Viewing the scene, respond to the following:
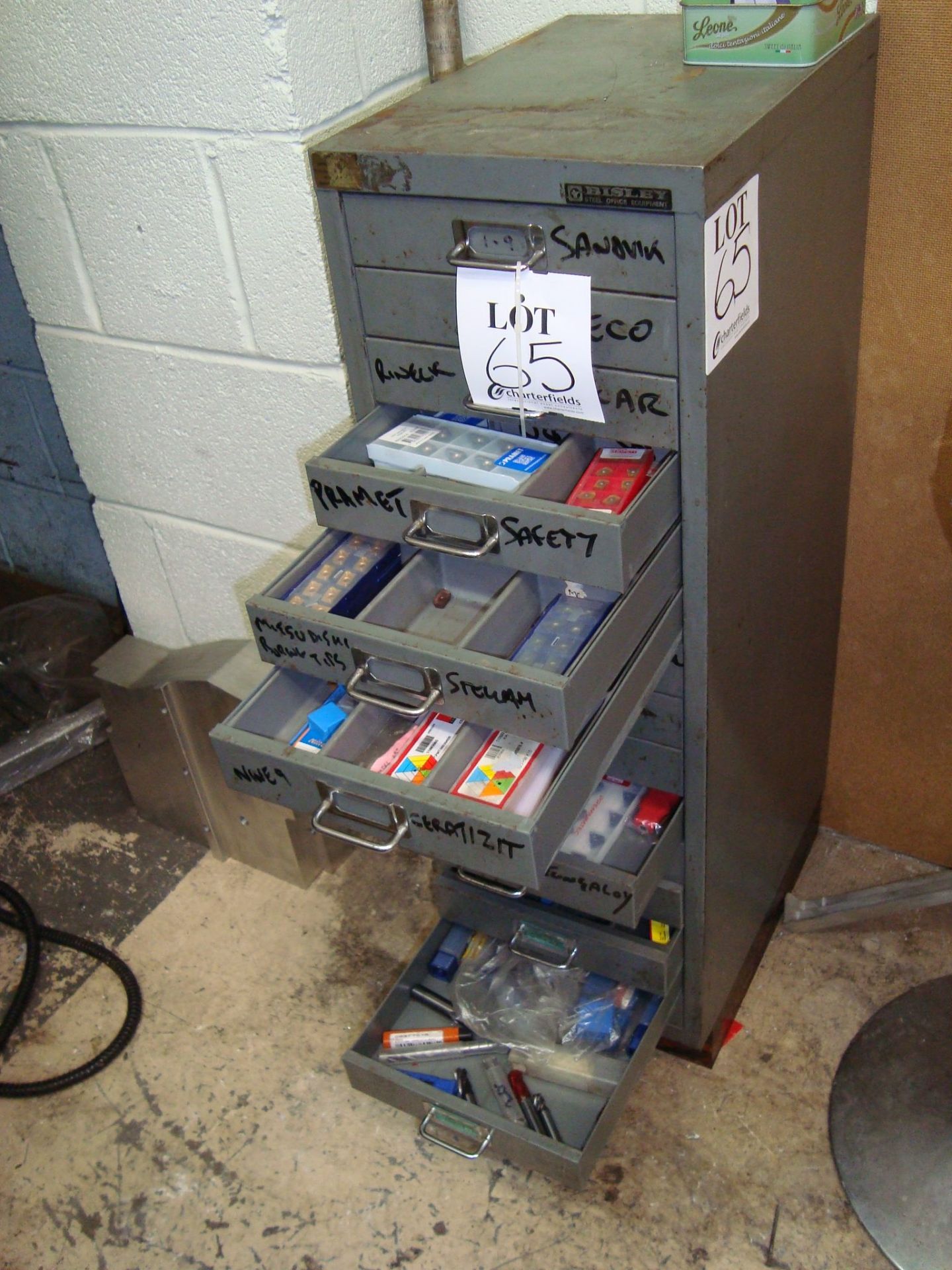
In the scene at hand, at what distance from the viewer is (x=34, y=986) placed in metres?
1.76

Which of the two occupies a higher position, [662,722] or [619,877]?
[662,722]

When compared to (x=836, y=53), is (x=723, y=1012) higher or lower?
lower

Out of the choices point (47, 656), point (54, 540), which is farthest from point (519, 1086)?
point (54, 540)

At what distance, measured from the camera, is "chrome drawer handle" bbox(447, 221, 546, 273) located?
98 centimetres

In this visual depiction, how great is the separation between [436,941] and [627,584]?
0.82 meters

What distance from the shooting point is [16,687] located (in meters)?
2.22

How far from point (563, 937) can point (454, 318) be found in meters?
0.81

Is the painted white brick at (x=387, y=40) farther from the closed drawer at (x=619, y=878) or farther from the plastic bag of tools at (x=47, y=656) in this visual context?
the plastic bag of tools at (x=47, y=656)

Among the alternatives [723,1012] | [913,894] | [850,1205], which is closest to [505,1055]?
[723,1012]

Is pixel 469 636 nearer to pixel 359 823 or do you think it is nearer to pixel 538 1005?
pixel 359 823

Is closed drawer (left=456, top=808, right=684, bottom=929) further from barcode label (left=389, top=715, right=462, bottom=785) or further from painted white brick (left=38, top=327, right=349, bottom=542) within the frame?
painted white brick (left=38, top=327, right=349, bottom=542)

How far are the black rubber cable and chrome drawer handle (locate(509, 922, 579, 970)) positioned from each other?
1.99 ft

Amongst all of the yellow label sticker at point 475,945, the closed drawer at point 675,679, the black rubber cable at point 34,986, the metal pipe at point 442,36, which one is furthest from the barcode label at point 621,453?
the black rubber cable at point 34,986

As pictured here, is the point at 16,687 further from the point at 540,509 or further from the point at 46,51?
the point at 540,509
